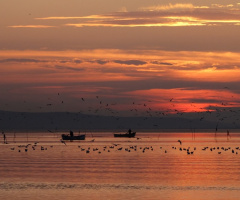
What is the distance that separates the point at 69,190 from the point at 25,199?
756 cm

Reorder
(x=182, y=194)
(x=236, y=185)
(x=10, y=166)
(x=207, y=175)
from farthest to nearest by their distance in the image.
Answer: (x=10, y=166), (x=207, y=175), (x=236, y=185), (x=182, y=194)

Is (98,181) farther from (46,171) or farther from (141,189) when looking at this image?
(46,171)

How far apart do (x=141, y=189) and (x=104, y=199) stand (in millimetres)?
7737

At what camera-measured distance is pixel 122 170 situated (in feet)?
292

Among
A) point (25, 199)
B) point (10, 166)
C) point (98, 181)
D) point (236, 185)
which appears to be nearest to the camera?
point (25, 199)

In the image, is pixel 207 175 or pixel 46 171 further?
pixel 46 171

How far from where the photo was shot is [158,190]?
214 ft

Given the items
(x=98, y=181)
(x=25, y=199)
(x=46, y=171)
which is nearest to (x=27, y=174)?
(x=46, y=171)

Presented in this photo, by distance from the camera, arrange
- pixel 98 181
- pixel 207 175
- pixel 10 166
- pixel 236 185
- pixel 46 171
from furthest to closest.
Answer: pixel 10 166 → pixel 46 171 → pixel 207 175 → pixel 98 181 → pixel 236 185

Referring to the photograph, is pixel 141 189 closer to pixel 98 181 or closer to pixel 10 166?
pixel 98 181

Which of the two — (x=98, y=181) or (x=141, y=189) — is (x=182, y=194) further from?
(x=98, y=181)

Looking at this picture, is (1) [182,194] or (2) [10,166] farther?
(2) [10,166]

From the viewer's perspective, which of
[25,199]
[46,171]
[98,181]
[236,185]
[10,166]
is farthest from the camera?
[10,166]

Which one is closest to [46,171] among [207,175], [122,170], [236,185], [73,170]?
[73,170]
